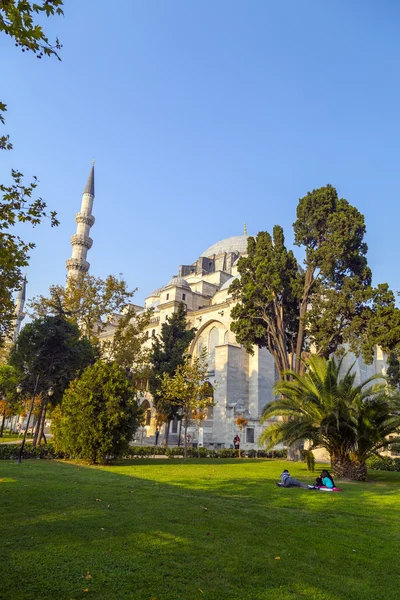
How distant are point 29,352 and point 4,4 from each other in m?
18.6

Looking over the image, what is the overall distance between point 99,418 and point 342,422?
293 inches

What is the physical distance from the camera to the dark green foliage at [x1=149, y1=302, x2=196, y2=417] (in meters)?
29.0

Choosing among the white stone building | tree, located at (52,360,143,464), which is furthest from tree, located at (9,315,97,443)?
the white stone building

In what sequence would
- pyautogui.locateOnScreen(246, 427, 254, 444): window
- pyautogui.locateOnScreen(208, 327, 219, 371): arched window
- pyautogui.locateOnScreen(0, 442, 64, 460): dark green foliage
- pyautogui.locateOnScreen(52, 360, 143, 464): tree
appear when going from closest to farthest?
pyautogui.locateOnScreen(52, 360, 143, 464): tree, pyautogui.locateOnScreen(0, 442, 64, 460): dark green foliage, pyautogui.locateOnScreen(246, 427, 254, 444): window, pyautogui.locateOnScreen(208, 327, 219, 371): arched window

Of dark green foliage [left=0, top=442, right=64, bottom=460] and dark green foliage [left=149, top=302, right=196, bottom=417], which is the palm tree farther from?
dark green foliage [left=149, top=302, right=196, bottom=417]

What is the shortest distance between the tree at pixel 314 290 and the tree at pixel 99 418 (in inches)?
314

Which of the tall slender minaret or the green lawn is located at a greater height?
the tall slender minaret

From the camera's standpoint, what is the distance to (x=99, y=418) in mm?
14172

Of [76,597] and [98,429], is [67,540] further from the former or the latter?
[98,429]

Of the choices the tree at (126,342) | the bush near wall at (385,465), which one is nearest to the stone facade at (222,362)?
the tree at (126,342)

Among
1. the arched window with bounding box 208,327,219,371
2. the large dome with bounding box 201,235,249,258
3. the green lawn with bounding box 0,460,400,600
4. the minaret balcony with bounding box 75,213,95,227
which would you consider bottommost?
the green lawn with bounding box 0,460,400,600

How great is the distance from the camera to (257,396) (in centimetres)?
3384

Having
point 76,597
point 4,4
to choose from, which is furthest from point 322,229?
point 76,597

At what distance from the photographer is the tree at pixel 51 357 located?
2045cm
